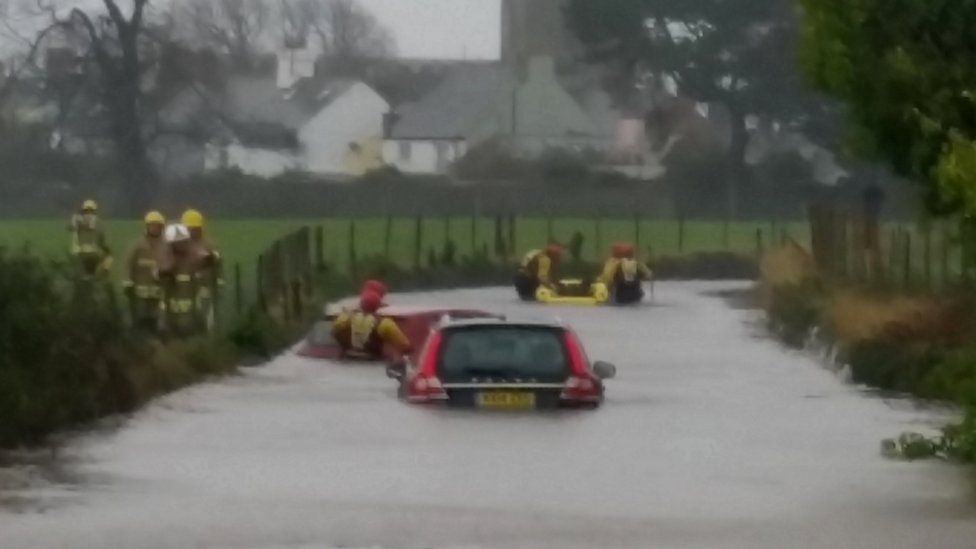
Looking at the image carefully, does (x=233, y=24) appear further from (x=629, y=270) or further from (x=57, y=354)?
(x=57, y=354)

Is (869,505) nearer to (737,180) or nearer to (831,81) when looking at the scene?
(831,81)

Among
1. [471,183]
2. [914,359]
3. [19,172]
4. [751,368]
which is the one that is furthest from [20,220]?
[914,359]

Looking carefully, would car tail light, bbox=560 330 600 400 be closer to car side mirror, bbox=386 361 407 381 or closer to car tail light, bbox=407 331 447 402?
car tail light, bbox=407 331 447 402

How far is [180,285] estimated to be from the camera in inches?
1254

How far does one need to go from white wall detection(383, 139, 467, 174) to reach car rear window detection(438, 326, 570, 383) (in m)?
86.1

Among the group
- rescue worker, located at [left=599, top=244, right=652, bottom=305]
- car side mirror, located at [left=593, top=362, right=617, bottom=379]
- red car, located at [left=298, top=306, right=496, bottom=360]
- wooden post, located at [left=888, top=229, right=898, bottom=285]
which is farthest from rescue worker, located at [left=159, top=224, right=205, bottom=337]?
rescue worker, located at [left=599, top=244, right=652, bottom=305]

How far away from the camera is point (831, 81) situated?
75.0 ft

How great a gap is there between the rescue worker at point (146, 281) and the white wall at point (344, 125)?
3250 inches

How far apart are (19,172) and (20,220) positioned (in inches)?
163

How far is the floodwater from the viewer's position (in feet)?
50.8

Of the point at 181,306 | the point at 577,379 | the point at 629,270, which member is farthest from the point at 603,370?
the point at 629,270

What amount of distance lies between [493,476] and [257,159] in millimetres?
83844

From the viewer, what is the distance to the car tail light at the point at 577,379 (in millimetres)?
24062

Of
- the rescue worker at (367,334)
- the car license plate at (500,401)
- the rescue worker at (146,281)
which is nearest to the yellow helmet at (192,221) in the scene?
the rescue worker at (146,281)
